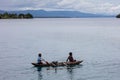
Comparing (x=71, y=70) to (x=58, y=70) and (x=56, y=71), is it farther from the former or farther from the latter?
(x=56, y=71)

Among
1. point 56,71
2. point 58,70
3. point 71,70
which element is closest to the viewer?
point 56,71

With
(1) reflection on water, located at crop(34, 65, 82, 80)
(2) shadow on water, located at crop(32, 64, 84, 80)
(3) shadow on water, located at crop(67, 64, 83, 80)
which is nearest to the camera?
(1) reflection on water, located at crop(34, 65, 82, 80)

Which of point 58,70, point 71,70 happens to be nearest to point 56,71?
point 58,70

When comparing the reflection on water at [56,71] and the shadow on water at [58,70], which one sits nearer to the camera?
the reflection on water at [56,71]

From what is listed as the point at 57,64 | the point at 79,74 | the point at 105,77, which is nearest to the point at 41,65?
the point at 57,64

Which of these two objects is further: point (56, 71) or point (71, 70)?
point (71, 70)

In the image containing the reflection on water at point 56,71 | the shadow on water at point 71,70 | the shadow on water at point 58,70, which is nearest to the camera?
the reflection on water at point 56,71

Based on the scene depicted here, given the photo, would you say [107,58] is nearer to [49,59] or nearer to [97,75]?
[49,59]

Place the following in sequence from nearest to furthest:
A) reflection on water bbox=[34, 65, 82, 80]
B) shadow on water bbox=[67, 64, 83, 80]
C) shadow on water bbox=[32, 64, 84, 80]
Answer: reflection on water bbox=[34, 65, 82, 80]
shadow on water bbox=[67, 64, 83, 80]
shadow on water bbox=[32, 64, 84, 80]

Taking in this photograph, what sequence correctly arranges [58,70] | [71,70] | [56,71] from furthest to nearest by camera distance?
[71,70] < [58,70] < [56,71]

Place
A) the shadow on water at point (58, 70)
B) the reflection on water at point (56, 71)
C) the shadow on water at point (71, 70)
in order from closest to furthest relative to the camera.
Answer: the reflection on water at point (56, 71)
the shadow on water at point (71, 70)
the shadow on water at point (58, 70)

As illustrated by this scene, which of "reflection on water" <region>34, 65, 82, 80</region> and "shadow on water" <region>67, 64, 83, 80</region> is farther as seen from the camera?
"shadow on water" <region>67, 64, 83, 80</region>

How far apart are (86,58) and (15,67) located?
13.9 metres

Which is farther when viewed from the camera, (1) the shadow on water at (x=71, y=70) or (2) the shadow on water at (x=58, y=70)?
(2) the shadow on water at (x=58, y=70)
